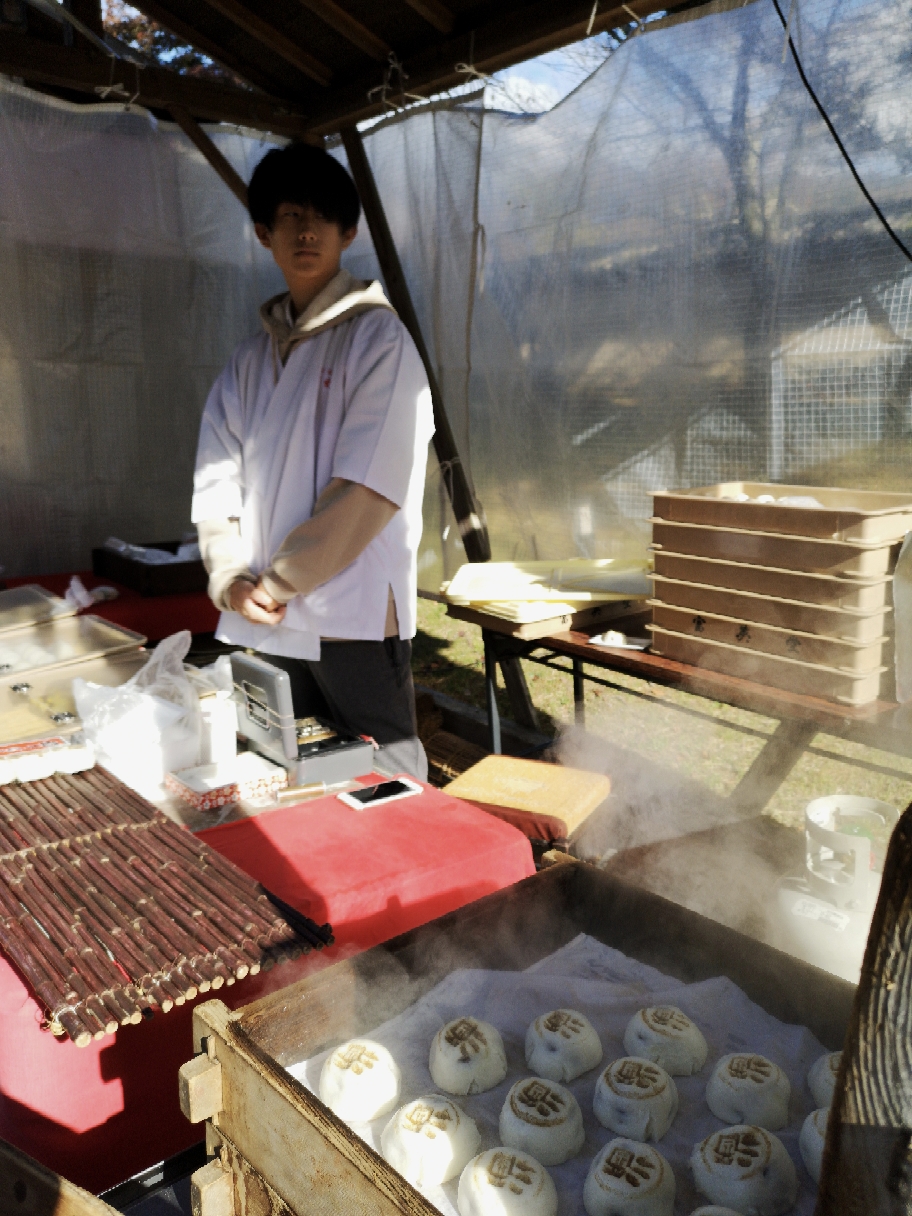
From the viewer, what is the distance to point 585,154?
380 cm

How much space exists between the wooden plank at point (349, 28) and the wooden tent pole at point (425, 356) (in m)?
0.56

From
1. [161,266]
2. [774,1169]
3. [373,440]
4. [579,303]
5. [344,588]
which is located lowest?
[774,1169]

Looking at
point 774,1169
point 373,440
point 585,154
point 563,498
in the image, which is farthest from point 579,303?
point 774,1169

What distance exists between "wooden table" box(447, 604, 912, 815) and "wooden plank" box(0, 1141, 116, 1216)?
Answer: 86.0 inches

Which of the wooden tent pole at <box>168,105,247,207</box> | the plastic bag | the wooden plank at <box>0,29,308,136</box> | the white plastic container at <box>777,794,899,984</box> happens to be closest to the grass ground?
the white plastic container at <box>777,794,899,984</box>

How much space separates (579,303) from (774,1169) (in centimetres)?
346

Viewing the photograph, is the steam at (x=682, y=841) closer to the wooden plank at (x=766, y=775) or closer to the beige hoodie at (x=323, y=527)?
the wooden plank at (x=766, y=775)

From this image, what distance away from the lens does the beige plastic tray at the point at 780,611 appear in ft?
8.59

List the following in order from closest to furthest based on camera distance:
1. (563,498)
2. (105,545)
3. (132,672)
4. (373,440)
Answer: (373,440)
(132,672)
(563,498)
(105,545)

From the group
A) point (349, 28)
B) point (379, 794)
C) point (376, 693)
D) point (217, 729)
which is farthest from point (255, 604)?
point (349, 28)

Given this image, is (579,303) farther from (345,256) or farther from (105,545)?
(105,545)

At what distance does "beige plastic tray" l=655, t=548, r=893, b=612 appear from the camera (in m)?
2.60

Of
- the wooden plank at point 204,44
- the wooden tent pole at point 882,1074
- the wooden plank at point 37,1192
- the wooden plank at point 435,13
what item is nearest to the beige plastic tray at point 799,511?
the wooden tent pole at point 882,1074

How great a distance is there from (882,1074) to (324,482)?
2.32 meters
